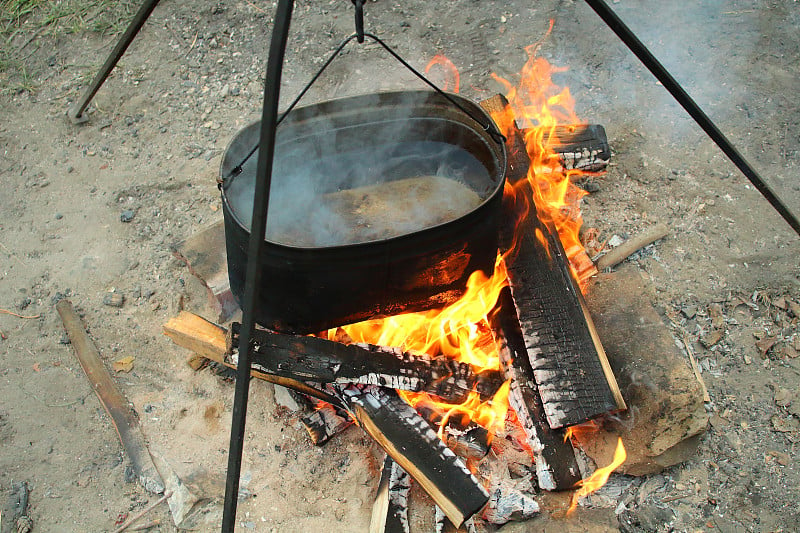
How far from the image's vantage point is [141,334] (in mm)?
2758

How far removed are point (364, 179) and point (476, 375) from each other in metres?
0.94

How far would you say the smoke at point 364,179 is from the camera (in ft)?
7.34

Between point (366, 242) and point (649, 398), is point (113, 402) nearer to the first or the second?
point (366, 242)

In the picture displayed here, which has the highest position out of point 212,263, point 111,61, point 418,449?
point 111,61

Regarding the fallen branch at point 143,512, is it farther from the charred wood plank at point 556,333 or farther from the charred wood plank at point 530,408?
the charred wood plank at point 556,333

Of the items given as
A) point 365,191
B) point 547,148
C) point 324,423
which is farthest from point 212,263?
point 547,148

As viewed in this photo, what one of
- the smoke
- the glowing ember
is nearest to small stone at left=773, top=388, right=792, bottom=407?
the glowing ember

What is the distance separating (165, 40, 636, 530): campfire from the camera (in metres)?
2.10

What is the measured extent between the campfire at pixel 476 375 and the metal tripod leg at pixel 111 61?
1474mm

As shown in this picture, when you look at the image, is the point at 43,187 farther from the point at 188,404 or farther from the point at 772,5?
the point at 772,5

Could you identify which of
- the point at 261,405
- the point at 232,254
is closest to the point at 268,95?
the point at 232,254

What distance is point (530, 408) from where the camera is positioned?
2.21 m

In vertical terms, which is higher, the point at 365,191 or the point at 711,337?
the point at 365,191

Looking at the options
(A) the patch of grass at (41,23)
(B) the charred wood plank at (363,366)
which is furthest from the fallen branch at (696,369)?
(A) the patch of grass at (41,23)
